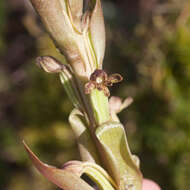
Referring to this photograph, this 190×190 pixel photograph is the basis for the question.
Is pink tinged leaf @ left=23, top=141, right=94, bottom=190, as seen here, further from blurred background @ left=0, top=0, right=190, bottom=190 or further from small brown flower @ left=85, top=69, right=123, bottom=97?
blurred background @ left=0, top=0, right=190, bottom=190

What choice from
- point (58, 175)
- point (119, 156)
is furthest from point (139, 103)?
point (58, 175)

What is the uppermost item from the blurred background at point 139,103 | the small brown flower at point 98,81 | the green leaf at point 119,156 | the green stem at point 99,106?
the small brown flower at point 98,81

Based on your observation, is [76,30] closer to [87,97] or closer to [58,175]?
[87,97]

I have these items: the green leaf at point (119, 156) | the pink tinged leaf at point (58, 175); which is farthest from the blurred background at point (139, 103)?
the pink tinged leaf at point (58, 175)

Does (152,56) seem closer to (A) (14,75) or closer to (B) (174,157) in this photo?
(B) (174,157)

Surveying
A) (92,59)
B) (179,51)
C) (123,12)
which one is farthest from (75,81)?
(123,12)

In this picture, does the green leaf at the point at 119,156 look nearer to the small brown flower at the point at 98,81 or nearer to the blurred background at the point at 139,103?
the small brown flower at the point at 98,81
